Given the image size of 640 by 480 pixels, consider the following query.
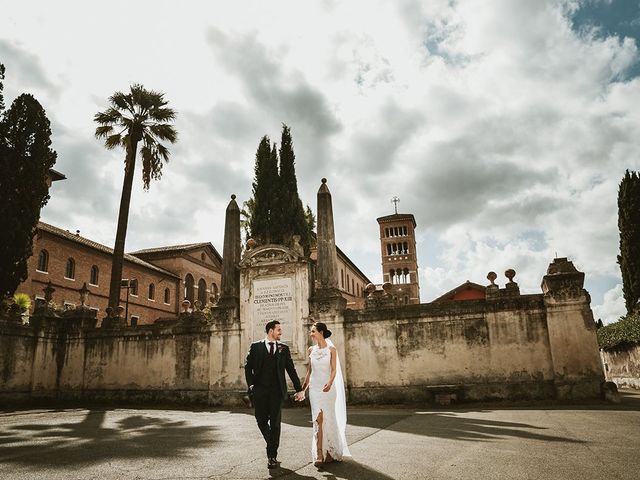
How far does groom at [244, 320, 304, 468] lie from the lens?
5562mm

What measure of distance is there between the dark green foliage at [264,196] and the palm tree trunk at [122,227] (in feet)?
27.7

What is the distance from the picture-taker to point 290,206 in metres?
28.0

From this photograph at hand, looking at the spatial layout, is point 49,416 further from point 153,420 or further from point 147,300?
point 147,300

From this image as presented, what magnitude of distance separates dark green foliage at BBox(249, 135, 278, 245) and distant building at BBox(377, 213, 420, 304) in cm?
3837

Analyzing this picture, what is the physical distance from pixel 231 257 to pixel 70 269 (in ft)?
76.7

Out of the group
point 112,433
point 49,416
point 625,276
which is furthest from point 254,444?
point 625,276

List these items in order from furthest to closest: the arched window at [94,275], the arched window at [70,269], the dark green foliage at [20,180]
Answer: the arched window at [94,275], the arched window at [70,269], the dark green foliage at [20,180]

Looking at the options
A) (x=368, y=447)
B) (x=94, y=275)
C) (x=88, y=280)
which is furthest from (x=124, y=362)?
(x=94, y=275)

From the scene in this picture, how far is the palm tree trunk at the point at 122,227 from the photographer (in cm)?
1972

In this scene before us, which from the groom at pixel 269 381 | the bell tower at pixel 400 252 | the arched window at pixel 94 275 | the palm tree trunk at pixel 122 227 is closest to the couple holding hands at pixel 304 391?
the groom at pixel 269 381

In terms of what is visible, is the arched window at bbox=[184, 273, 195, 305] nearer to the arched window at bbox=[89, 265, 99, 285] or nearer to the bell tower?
the arched window at bbox=[89, 265, 99, 285]

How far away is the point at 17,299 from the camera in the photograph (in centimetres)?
1670

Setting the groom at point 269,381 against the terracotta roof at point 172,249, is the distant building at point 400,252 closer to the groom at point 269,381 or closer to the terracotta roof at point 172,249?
the terracotta roof at point 172,249

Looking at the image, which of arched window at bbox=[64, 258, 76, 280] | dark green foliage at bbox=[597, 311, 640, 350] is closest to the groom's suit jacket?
dark green foliage at bbox=[597, 311, 640, 350]
